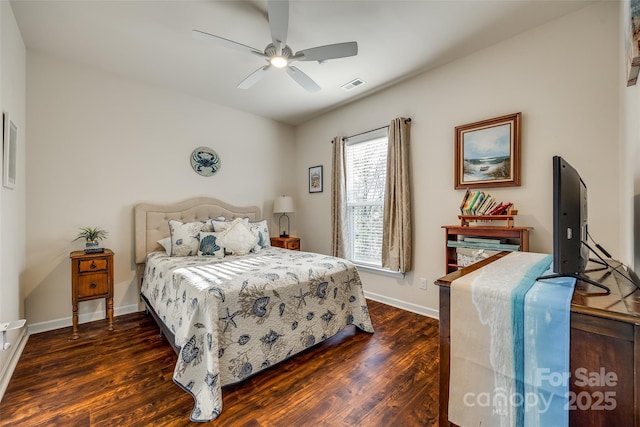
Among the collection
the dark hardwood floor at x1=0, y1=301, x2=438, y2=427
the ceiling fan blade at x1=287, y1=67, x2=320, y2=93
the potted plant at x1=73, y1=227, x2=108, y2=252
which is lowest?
the dark hardwood floor at x1=0, y1=301, x2=438, y2=427

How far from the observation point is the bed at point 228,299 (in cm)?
162

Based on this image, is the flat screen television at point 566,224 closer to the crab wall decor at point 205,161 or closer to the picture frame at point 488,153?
the picture frame at point 488,153

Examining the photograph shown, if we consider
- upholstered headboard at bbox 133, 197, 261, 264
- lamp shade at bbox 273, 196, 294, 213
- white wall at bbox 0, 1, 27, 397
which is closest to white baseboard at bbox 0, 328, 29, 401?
white wall at bbox 0, 1, 27, 397

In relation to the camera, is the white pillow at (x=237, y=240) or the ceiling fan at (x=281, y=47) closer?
the ceiling fan at (x=281, y=47)

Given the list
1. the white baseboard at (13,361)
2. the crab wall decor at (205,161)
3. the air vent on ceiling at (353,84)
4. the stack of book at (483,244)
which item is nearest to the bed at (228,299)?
the crab wall decor at (205,161)

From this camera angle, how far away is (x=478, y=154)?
2.54 metres

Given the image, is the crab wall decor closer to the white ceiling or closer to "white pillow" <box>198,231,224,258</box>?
the white ceiling

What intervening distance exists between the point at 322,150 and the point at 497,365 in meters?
3.68

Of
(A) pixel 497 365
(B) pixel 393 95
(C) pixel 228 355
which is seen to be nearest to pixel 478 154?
(B) pixel 393 95

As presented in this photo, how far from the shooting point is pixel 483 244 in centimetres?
232

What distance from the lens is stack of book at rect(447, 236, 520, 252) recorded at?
221 centimetres

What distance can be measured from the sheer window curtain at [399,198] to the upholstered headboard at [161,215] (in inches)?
87.6

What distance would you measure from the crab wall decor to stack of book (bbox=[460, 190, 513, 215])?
3.13 metres

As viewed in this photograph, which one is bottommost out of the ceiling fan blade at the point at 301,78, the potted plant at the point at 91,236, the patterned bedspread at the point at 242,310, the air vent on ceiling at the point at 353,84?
the patterned bedspread at the point at 242,310
